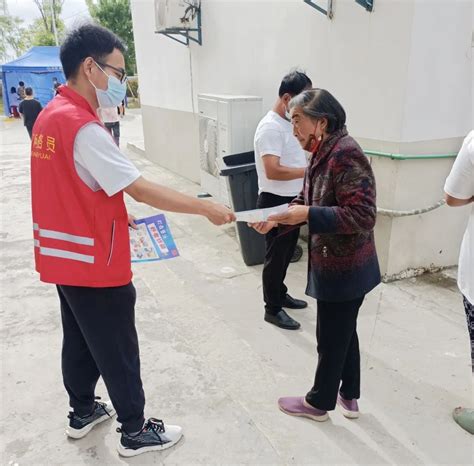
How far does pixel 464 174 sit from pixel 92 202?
1.61 metres

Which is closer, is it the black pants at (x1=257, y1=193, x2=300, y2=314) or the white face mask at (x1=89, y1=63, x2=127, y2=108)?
the white face mask at (x1=89, y1=63, x2=127, y2=108)

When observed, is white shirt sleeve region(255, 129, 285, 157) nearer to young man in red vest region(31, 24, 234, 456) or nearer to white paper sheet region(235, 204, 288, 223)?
white paper sheet region(235, 204, 288, 223)

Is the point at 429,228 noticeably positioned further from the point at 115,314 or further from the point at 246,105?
the point at 115,314

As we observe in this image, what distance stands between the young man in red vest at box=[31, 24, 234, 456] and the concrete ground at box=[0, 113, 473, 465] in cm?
53

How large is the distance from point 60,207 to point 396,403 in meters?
2.06

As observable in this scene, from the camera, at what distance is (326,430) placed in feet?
7.64

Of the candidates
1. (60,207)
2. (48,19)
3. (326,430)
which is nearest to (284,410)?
(326,430)

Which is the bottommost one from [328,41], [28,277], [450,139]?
[28,277]

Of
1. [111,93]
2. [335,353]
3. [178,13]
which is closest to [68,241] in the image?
[111,93]

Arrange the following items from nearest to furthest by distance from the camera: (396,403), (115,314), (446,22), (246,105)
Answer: (115,314) → (396,403) → (446,22) → (246,105)

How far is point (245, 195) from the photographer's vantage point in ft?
14.1

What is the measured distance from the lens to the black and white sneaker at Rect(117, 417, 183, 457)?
7.03 ft

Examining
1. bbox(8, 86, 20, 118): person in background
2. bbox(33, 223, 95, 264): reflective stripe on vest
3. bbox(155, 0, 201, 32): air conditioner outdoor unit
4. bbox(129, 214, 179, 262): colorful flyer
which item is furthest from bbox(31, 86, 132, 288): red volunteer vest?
bbox(8, 86, 20, 118): person in background

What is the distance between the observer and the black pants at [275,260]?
3.26m
